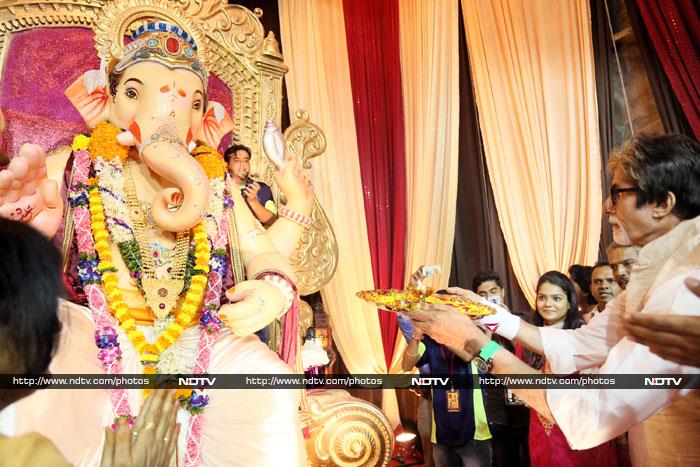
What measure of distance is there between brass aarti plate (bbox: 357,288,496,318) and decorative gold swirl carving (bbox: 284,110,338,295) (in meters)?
1.33

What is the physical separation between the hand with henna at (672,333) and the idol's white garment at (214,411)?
3.75 feet

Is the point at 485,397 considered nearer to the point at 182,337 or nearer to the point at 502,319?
the point at 502,319

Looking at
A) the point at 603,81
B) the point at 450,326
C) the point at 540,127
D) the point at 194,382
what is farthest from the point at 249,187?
the point at 603,81

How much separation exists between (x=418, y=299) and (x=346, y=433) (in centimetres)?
152

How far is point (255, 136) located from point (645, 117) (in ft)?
10.3

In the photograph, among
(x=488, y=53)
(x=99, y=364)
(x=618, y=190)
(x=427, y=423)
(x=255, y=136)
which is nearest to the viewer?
(x=618, y=190)

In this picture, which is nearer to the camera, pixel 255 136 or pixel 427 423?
pixel 255 136

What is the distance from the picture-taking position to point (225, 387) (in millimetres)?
2031

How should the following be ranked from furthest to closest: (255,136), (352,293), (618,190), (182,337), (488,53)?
(488,53) < (352,293) < (255,136) < (182,337) < (618,190)

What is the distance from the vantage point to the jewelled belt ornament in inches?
76.9

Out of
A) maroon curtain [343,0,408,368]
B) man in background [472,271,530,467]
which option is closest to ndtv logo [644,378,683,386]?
man in background [472,271,530,467]

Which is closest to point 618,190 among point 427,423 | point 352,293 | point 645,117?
point 427,423

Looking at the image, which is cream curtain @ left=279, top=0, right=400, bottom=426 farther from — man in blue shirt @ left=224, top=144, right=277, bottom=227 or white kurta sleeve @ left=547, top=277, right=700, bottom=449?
white kurta sleeve @ left=547, top=277, right=700, bottom=449

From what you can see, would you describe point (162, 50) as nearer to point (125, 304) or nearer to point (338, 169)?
point (125, 304)
